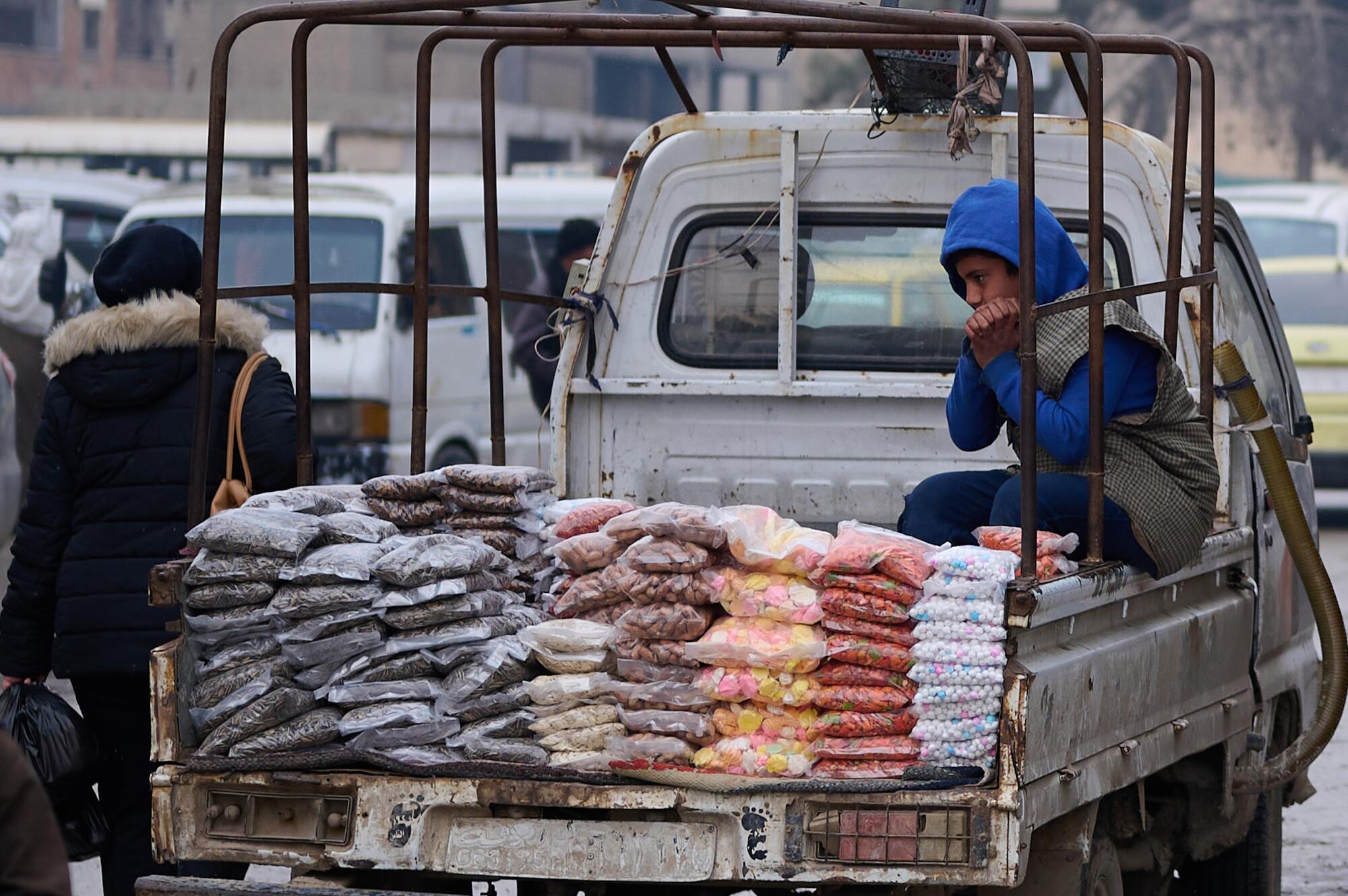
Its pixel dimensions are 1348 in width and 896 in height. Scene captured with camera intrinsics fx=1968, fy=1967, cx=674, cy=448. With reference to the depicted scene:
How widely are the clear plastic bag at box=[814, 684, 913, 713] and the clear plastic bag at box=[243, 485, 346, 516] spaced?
4.17 ft

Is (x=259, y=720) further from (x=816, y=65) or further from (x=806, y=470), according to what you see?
(x=816, y=65)

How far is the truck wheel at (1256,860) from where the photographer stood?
5.82 metres

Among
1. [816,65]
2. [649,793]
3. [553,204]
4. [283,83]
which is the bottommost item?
[649,793]

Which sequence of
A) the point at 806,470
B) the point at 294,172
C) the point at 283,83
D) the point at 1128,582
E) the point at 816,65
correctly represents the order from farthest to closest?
the point at 816,65
the point at 283,83
the point at 806,470
the point at 294,172
the point at 1128,582

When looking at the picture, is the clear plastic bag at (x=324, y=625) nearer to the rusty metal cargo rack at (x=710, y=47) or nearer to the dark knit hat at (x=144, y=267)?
the rusty metal cargo rack at (x=710, y=47)

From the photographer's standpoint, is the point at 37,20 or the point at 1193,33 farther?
the point at 1193,33

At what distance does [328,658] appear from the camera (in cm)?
405

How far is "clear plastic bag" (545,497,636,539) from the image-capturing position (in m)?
4.43

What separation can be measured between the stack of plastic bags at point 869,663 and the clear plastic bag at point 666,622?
0.27m

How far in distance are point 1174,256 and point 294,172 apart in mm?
2186

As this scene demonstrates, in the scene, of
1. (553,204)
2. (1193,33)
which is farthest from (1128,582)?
(1193,33)

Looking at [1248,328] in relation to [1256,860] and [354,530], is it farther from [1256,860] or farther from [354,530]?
[354,530]

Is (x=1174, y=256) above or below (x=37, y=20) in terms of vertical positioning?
below

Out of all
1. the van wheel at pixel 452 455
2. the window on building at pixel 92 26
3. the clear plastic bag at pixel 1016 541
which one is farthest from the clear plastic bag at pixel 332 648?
the window on building at pixel 92 26
